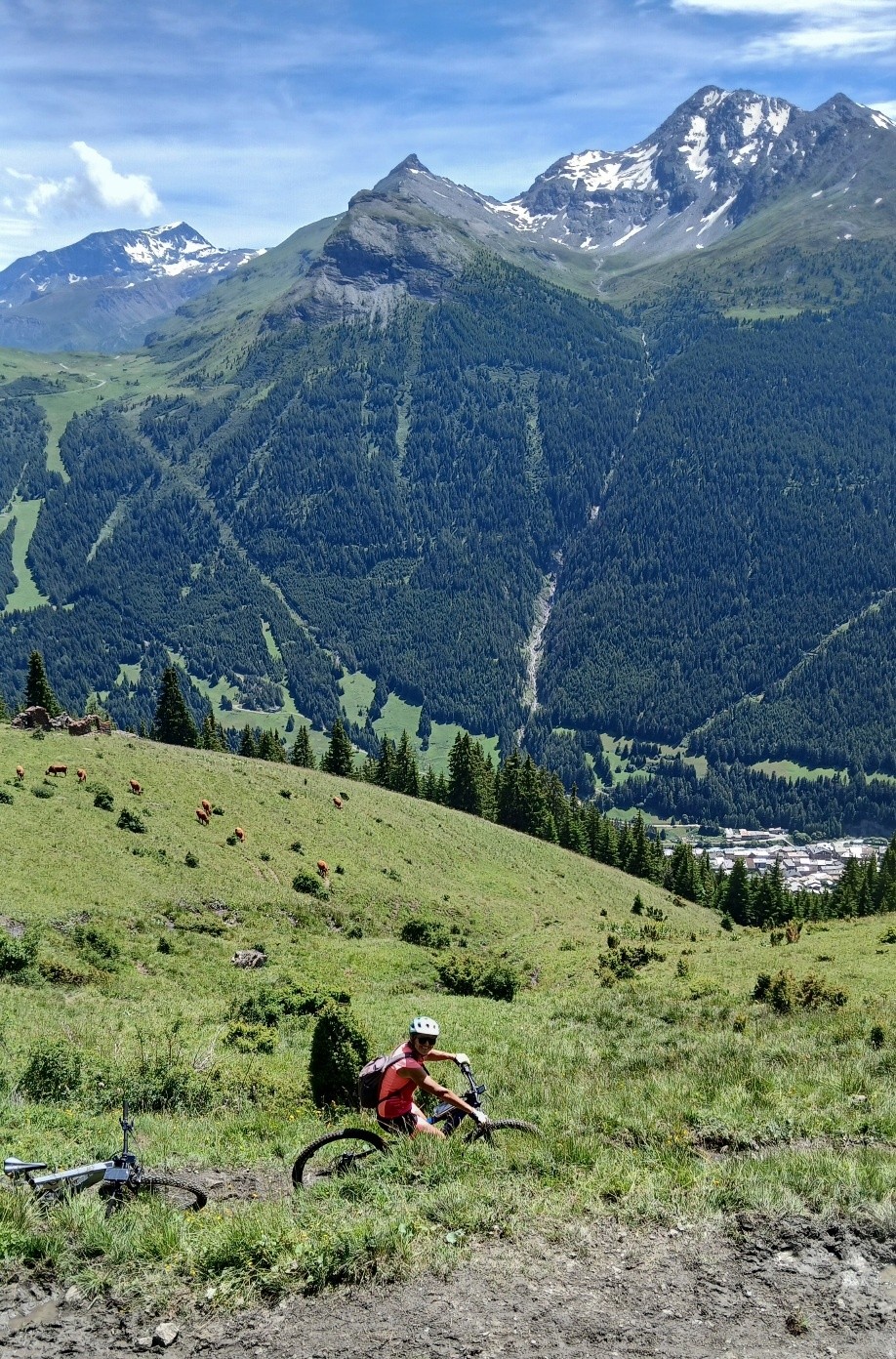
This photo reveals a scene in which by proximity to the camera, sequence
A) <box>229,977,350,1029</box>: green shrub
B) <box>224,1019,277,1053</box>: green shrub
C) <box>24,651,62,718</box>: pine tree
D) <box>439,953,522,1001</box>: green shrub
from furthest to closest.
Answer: <box>24,651,62,718</box>: pine tree, <box>439,953,522,1001</box>: green shrub, <box>229,977,350,1029</box>: green shrub, <box>224,1019,277,1053</box>: green shrub

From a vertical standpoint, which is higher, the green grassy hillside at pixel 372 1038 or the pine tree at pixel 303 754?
the pine tree at pixel 303 754

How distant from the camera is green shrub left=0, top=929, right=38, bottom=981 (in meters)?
31.5

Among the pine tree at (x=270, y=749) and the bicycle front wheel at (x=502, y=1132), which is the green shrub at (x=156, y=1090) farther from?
the pine tree at (x=270, y=749)

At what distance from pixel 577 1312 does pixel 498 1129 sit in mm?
4466

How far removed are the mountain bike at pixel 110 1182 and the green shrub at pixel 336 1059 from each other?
657cm

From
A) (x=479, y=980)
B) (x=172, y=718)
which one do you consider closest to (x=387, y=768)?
(x=172, y=718)

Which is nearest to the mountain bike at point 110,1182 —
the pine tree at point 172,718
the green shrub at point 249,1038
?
the green shrub at point 249,1038

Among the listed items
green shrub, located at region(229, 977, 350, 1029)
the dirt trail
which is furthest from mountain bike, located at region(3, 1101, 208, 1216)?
green shrub, located at region(229, 977, 350, 1029)

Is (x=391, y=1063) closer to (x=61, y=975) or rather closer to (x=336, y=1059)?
(x=336, y=1059)

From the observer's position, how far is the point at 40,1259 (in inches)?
443

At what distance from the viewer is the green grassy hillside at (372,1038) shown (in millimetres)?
11836

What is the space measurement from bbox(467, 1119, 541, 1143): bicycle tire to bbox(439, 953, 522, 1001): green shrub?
24769mm

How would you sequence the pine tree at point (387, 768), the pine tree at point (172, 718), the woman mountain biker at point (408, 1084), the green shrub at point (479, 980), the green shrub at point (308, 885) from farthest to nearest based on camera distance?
the pine tree at point (387, 768) → the pine tree at point (172, 718) → the green shrub at point (308, 885) → the green shrub at point (479, 980) → the woman mountain biker at point (408, 1084)

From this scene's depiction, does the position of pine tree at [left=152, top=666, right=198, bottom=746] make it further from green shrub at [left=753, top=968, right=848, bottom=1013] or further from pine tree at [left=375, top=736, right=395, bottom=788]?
green shrub at [left=753, top=968, right=848, bottom=1013]
